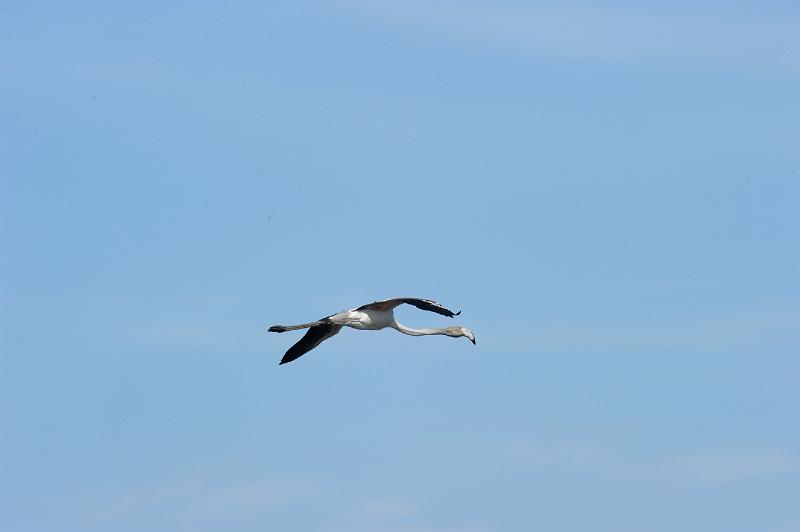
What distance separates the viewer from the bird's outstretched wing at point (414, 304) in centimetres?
6469

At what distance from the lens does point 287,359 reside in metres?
74.2

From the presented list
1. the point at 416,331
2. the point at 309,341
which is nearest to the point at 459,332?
the point at 416,331

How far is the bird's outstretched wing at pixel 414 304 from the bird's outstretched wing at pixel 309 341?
14.9 ft

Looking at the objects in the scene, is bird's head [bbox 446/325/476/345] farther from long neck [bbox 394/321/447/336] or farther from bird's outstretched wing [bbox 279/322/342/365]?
bird's outstretched wing [bbox 279/322/342/365]

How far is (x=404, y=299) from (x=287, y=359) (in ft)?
30.9

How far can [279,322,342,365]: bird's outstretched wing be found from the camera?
73.9 metres

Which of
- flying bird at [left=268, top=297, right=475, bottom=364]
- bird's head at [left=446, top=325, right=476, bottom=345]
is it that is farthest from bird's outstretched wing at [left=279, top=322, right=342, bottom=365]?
bird's head at [left=446, top=325, right=476, bottom=345]

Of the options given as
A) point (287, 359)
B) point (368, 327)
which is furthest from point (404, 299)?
point (287, 359)

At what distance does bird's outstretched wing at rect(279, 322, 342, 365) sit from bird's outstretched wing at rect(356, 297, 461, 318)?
14.9 ft

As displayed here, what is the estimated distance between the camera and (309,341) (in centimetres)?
7438

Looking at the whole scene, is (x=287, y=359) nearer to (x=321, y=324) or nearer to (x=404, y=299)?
(x=321, y=324)

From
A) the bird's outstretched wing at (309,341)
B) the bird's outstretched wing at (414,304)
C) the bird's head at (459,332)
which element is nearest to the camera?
the bird's outstretched wing at (414,304)

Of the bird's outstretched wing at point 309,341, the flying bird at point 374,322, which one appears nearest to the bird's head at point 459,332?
the flying bird at point 374,322

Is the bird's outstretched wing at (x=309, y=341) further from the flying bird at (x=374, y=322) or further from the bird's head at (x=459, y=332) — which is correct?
the bird's head at (x=459, y=332)
